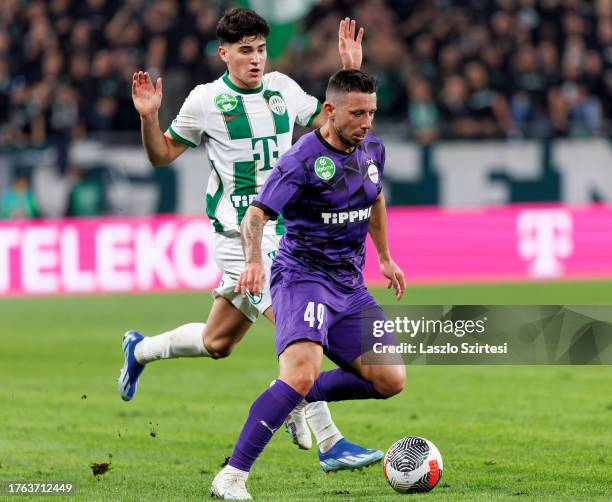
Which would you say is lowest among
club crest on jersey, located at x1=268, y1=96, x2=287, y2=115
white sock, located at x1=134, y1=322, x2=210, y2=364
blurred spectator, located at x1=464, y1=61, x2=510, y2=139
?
white sock, located at x1=134, y1=322, x2=210, y2=364

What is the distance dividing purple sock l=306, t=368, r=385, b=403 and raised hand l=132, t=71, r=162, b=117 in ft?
5.63

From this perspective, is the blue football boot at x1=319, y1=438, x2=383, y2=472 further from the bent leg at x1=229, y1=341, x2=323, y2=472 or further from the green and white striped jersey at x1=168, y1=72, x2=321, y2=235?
the green and white striped jersey at x1=168, y1=72, x2=321, y2=235

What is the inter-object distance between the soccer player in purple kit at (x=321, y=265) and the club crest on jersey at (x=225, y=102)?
118 cm

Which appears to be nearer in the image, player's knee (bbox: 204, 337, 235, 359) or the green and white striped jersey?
the green and white striped jersey

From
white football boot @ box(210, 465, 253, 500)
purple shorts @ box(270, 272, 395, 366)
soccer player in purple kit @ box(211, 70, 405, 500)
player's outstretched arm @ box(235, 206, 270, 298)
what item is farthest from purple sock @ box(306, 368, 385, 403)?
player's outstretched arm @ box(235, 206, 270, 298)

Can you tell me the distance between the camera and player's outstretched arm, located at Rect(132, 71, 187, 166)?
7090 mm

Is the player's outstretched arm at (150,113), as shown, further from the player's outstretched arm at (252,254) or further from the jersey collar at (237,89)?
the player's outstretched arm at (252,254)

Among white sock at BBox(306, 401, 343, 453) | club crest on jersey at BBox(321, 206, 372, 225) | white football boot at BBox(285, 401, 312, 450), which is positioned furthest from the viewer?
white football boot at BBox(285, 401, 312, 450)

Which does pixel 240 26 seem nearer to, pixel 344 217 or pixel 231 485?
pixel 344 217

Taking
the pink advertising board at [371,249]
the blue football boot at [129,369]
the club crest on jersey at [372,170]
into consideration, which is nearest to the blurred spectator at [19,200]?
the pink advertising board at [371,249]

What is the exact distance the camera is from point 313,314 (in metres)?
6.37

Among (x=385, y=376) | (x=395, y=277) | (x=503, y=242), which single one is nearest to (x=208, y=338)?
(x=395, y=277)

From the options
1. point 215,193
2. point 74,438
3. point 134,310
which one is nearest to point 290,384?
point 215,193

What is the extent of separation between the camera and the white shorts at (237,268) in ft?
24.6
